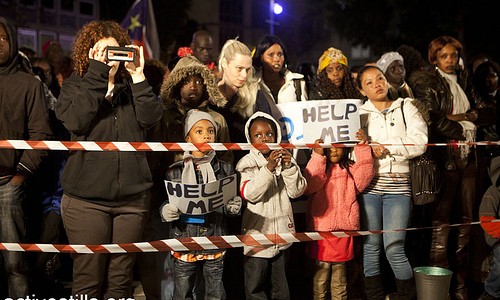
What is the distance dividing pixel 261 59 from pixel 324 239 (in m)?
2.06

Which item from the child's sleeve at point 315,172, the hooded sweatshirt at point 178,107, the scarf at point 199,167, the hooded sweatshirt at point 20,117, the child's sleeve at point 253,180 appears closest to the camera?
the hooded sweatshirt at point 20,117

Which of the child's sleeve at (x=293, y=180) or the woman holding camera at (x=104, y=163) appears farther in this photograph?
the child's sleeve at (x=293, y=180)

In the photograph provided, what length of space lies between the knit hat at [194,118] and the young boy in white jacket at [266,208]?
36cm

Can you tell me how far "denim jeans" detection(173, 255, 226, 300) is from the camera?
515cm

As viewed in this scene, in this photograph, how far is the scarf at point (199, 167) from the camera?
5.12 meters

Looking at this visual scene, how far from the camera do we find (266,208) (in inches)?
215

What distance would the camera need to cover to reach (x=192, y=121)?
5.34 metres

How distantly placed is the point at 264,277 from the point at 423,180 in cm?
176

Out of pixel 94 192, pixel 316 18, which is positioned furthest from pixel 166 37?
pixel 94 192

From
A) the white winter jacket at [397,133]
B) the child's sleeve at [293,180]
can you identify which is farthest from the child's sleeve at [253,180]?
the white winter jacket at [397,133]

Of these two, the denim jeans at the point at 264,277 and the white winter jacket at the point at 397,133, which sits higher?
the white winter jacket at the point at 397,133

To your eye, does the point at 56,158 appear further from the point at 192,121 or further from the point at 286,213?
the point at 286,213

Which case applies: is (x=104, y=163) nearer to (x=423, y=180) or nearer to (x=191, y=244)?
(x=191, y=244)

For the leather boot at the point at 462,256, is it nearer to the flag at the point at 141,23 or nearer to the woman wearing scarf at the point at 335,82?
the woman wearing scarf at the point at 335,82
